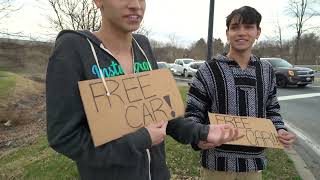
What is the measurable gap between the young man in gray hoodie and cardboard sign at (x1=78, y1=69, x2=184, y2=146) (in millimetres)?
46

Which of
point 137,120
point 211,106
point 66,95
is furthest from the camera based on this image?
point 211,106

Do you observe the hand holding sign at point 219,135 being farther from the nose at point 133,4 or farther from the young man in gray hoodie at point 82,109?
the nose at point 133,4

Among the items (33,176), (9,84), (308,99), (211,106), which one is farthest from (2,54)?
(211,106)

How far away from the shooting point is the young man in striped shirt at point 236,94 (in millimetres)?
2926

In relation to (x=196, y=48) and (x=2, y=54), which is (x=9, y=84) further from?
(x=196, y=48)

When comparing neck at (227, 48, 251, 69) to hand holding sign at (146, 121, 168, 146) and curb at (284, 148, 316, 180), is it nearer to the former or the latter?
hand holding sign at (146, 121, 168, 146)

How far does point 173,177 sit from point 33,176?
225cm

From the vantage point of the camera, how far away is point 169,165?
580cm

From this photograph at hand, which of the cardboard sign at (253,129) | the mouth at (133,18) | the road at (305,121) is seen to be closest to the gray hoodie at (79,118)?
the mouth at (133,18)

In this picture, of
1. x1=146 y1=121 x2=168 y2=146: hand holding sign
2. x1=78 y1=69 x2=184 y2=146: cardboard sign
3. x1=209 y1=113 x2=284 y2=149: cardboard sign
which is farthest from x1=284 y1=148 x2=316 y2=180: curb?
x1=146 y1=121 x2=168 y2=146: hand holding sign

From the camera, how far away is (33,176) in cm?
624

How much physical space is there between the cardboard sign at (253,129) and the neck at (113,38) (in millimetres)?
873

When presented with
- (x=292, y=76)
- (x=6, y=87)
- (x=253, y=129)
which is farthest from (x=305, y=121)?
(x=6, y=87)

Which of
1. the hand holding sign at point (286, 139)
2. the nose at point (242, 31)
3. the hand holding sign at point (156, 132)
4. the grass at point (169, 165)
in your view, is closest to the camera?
the hand holding sign at point (156, 132)
